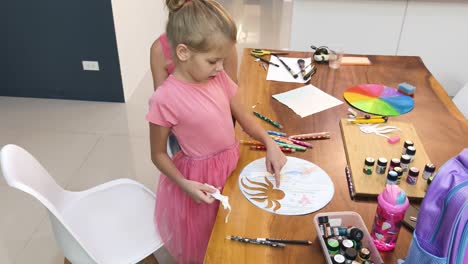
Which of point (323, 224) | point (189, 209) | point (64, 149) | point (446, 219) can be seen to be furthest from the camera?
point (64, 149)

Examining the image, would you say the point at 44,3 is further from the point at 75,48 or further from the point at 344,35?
the point at 344,35

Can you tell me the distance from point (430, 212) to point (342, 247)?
0.82ft

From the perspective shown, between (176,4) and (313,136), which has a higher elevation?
(176,4)

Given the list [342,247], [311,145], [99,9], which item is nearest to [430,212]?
[342,247]

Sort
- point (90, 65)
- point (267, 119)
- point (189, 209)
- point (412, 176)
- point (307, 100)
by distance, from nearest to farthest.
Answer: point (412, 176) < point (189, 209) < point (267, 119) < point (307, 100) < point (90, 65)

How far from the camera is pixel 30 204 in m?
2.19

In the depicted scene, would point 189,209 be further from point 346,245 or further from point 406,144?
point 406,144

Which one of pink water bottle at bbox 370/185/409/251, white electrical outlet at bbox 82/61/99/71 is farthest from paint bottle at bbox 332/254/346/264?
white electrical outlet at bbox 82/61/99/71

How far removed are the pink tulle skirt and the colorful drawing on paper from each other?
522 millimetres

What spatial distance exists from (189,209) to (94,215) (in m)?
0.39

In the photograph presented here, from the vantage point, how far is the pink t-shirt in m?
1.12

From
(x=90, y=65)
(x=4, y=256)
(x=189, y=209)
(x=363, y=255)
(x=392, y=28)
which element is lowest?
(x=4, y=256)

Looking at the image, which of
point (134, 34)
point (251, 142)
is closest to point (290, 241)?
point (251, 142)

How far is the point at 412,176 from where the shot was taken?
1.05 meters
